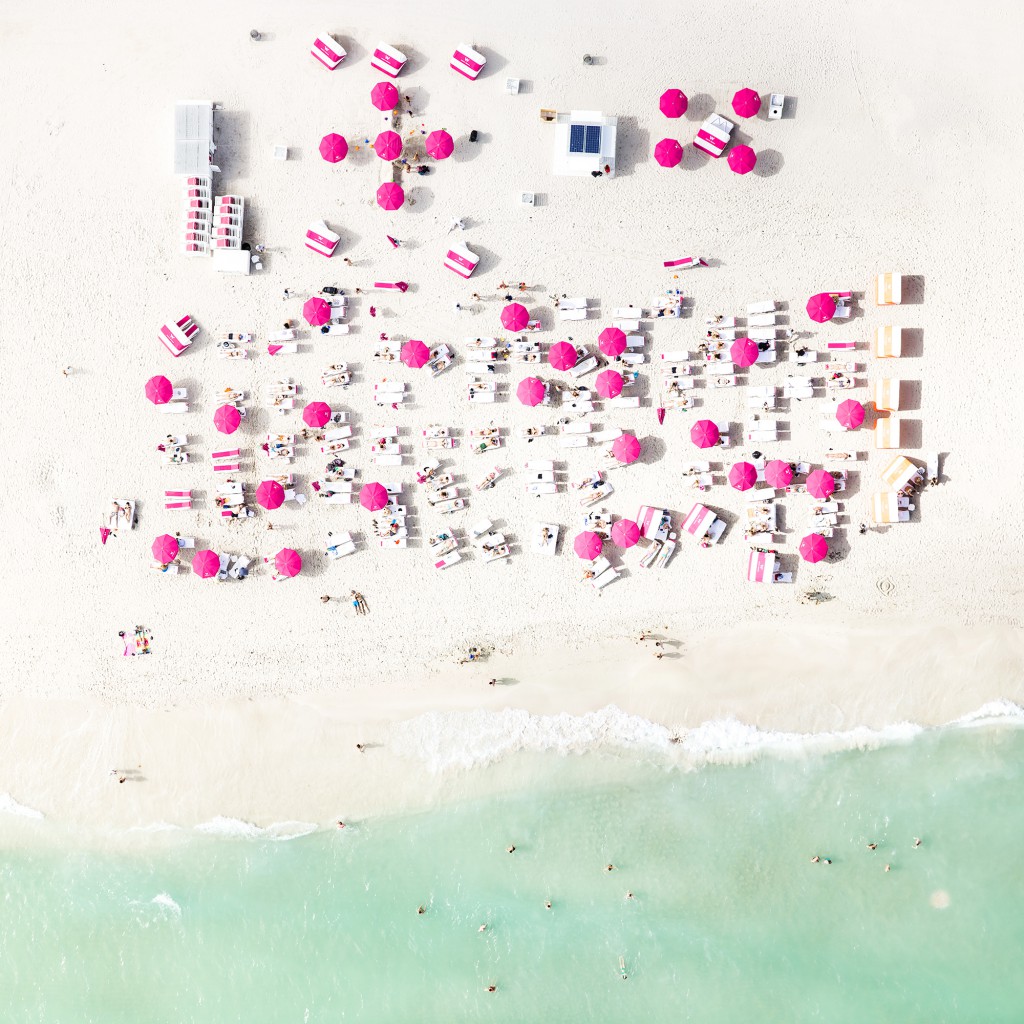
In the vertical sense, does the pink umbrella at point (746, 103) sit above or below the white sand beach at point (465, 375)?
above

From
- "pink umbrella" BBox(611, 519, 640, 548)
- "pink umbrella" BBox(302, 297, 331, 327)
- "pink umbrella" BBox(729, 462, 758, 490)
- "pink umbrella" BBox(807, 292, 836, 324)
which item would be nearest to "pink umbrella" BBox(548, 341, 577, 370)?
"pink umbrella" BBox(611, 519, 640, 548)

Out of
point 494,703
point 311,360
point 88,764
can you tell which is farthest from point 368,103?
point 88,764

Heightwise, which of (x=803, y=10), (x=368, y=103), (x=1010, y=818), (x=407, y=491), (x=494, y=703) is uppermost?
(x=803, y=10)

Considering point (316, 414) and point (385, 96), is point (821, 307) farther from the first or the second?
point (316, 414)

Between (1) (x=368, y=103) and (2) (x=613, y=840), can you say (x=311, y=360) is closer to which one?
(1) (x=368, y=103)

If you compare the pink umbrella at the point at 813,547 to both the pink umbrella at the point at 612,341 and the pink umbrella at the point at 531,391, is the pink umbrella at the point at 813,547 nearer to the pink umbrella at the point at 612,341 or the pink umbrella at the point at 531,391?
the pink umbrella at the point at 612,341

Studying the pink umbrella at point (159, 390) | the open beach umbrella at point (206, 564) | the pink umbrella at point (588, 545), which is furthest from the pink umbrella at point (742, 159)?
the open beach umbrella at point (206, 564)
